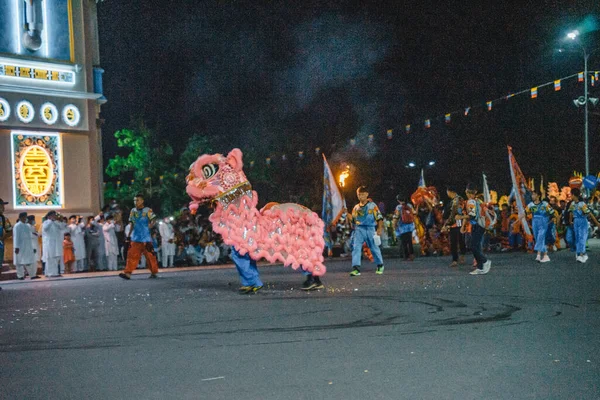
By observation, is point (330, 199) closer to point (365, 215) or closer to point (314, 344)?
point (365, 215)

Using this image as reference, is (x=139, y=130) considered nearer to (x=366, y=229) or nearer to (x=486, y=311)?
(x=366, y=229)

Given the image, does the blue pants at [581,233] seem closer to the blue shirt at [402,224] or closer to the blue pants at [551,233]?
the blue pants at [551,233]

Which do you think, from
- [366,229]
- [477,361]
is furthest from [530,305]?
[366,229]

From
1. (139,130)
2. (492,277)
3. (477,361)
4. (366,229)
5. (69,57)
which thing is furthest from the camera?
(139,130)

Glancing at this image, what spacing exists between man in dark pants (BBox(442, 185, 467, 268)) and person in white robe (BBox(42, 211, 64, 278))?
9.85m

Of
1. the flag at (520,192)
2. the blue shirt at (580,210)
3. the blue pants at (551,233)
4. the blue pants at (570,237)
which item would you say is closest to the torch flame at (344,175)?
the blue pants at (570,237)

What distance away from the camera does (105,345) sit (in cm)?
642

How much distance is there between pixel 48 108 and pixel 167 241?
598cm

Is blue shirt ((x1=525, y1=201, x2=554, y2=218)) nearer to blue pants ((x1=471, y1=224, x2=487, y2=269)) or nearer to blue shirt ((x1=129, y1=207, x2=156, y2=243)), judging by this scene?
blue pants ((x1=471, y1=224, x2=487, y2=269))

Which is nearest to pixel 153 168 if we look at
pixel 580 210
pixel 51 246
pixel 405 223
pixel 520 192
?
pixel 51 246

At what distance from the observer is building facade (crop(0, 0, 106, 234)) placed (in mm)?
21453

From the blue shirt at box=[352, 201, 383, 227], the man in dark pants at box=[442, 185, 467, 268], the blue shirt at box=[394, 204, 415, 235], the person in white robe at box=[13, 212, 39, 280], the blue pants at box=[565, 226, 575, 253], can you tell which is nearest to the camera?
the blue shirt at box=[352, 201, 383, 227]

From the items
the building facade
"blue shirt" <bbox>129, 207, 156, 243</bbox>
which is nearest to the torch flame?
the building facade

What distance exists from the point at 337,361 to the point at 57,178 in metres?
19.5
